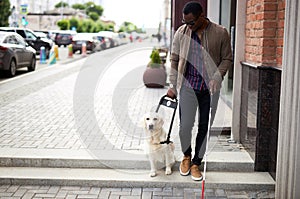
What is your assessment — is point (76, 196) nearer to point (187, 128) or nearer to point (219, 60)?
point (187, 128)

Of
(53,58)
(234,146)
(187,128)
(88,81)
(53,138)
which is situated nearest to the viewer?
(187,128)

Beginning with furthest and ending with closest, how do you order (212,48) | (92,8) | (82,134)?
(92,8)
(82,134)
(212,48)

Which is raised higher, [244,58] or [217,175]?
[244,58]

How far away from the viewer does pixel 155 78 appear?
11219mm

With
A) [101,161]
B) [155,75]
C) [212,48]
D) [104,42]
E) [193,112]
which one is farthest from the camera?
[104,42]

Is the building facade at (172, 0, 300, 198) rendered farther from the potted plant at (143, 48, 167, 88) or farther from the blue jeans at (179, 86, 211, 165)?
the potted plant at (143, 48, 167, 88)

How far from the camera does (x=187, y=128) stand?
4445mm

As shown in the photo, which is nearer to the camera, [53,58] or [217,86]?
[217,86]

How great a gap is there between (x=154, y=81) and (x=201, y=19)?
716 centimetres

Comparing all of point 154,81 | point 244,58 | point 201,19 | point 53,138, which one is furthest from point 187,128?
point 154,81

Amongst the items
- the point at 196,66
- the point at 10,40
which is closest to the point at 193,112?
the point at 196,66

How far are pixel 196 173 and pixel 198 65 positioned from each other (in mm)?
1263

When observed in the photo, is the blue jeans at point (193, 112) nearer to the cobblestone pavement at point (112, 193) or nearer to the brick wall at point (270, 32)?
the cobblestone pavement at point (112, 193)

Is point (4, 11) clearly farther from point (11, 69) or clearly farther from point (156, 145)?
point (156, 145)
